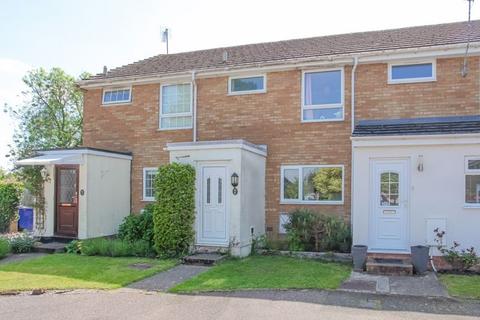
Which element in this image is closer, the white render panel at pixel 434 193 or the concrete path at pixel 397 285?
the concrete path at pixel 397 285

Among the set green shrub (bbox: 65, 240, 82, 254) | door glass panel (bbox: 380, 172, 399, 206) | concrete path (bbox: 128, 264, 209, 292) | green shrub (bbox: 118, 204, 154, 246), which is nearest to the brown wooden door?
green shrub (bbox: 65, 240, 82, 254)

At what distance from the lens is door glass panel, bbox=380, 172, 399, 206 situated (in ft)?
37.8

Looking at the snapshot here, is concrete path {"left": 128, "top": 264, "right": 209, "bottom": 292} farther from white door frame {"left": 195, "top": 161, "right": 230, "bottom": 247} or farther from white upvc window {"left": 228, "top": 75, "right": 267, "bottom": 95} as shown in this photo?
white upvc window {"left": 228, "top": 75, "right": 267, "bottom": 95}

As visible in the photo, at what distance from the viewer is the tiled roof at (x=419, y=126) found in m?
11.1

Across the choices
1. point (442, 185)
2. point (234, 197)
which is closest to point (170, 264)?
point (234, 197)

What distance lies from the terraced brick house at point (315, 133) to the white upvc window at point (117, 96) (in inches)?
1.8

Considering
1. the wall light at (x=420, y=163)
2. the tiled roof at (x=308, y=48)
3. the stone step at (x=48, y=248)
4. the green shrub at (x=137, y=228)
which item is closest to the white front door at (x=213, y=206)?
the green shrub at (x=137, y=228)

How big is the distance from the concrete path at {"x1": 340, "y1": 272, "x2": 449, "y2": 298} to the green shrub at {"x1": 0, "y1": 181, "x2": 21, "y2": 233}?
1501 cm

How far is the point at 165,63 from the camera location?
1789 centimetres

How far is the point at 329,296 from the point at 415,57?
781cm

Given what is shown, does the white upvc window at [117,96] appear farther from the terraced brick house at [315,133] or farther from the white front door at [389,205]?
the white front door at [389,205]

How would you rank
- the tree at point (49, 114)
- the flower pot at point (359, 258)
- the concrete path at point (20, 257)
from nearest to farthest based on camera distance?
the flower pot at point (359, 258) < the concrete path at point (20, 257) < the tree at point (49, 114)

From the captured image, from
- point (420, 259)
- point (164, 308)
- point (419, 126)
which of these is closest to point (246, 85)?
point (419, 126)

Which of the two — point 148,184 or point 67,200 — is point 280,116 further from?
point 67,200
